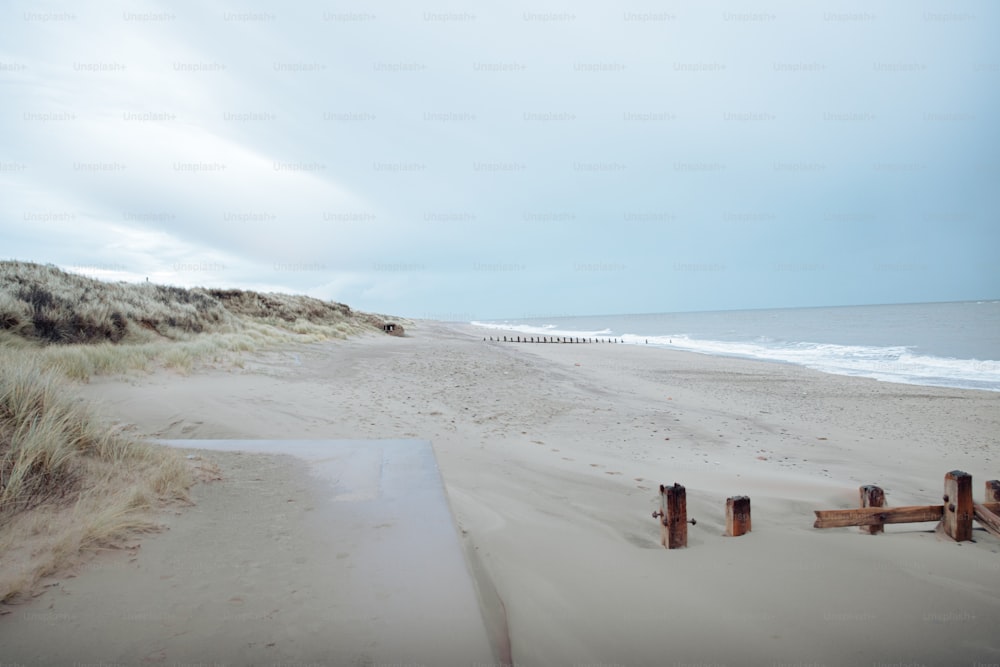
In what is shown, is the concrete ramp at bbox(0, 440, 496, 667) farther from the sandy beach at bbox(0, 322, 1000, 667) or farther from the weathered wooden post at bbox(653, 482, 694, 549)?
the weathered wooden post at bbox(653, 482, 694, 549)

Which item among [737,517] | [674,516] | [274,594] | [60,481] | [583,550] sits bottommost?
[583,550]

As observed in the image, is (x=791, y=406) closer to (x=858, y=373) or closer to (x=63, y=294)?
(x=858, y=373)

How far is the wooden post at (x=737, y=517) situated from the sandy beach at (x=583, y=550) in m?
0.10

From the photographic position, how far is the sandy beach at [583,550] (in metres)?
2.21

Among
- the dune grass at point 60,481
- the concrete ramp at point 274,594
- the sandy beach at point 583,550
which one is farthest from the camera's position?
the dune grass at point 60,481

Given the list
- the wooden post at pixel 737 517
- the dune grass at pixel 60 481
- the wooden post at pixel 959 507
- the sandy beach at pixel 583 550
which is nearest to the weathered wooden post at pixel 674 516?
the sandy beach at pixel 583 550

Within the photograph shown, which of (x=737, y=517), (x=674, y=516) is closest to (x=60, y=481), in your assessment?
(x=674, y=516)

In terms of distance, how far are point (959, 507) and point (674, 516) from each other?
226 centimetres

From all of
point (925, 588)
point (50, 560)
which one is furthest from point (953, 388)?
point (50, 560)

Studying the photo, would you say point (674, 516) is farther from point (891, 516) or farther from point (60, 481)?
point (60, 481)

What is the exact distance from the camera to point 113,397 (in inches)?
308

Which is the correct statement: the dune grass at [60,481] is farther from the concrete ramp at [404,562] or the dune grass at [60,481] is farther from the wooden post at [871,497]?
the wooden post at [871,497]

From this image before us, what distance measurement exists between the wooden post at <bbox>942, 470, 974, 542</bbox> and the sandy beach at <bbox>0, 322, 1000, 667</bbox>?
10 centimetres

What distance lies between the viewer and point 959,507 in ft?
13.0
